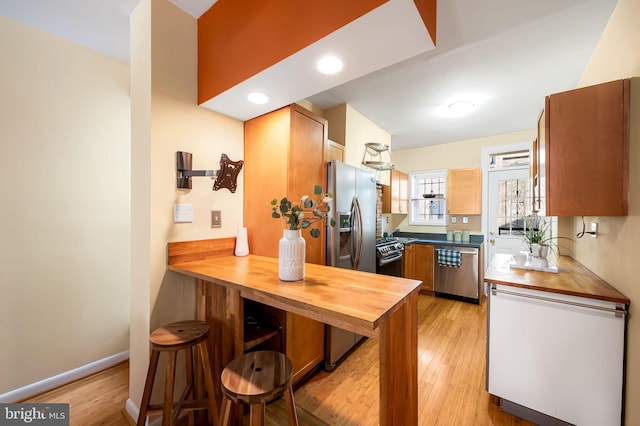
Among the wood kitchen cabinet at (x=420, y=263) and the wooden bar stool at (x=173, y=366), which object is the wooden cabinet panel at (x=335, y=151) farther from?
the wood kitchen cabinet at (x=420, y=263)

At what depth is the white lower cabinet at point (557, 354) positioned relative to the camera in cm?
142

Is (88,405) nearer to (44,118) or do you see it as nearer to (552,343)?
(44,118)

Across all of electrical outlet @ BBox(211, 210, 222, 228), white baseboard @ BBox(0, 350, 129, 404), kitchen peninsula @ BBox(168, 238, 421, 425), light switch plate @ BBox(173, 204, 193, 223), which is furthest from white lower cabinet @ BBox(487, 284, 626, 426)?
white baseboard @ BBox(0, 350, 129, 404)

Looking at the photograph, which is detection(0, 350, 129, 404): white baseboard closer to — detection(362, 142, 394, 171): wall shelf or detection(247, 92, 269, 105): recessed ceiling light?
detection(247, 92, 269, 105): recessed ceiling light

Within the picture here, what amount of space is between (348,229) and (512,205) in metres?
3.44

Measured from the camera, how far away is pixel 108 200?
7.25ft

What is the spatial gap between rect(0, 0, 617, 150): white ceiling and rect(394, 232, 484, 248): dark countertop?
Result: 191 cm

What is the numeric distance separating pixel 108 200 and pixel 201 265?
1313 mm

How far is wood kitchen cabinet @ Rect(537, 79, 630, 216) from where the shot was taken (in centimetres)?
143

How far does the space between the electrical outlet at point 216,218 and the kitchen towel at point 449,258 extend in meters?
3.58

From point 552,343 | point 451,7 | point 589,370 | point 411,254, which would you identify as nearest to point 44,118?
point 451,7

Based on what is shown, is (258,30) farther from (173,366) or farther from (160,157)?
(173,366)

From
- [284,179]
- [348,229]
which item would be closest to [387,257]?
[348,229]

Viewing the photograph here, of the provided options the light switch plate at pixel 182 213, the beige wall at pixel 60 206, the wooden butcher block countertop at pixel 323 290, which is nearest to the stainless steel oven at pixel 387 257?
the wooden butcher block countertop at pixel 323 290
